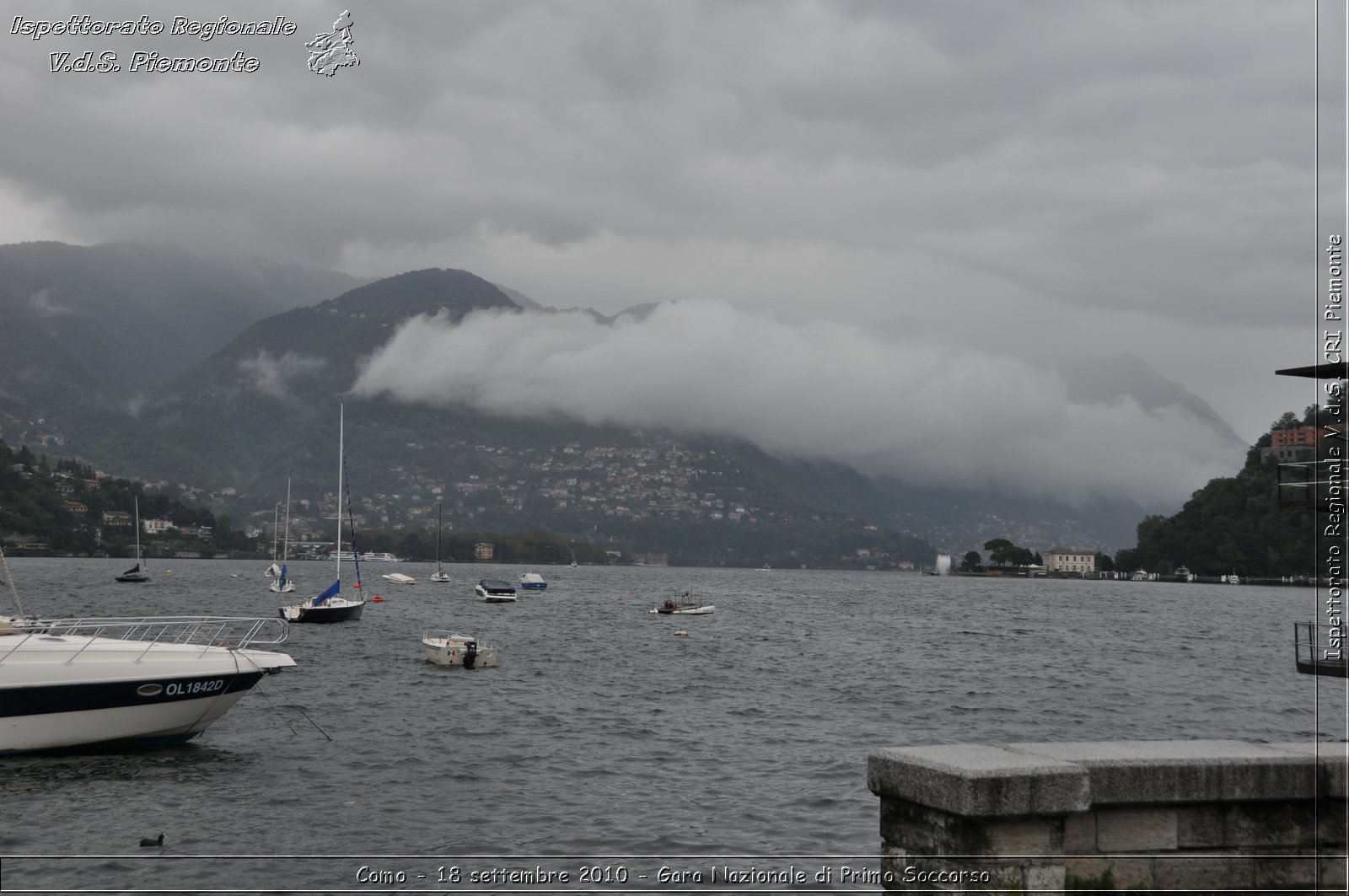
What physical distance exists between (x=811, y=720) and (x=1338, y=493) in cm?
1800

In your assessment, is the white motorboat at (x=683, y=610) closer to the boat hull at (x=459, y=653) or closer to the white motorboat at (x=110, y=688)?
the boat hull at (x=459, y=653)

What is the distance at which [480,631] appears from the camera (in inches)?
2403

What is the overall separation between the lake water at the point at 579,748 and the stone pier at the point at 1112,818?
89 cm

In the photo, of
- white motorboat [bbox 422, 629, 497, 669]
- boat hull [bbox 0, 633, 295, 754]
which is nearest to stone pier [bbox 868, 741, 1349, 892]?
Answer: boat hull [bbox 0, 633, 295, 754]

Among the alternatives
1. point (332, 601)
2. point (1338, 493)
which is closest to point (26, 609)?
point (332, 601)

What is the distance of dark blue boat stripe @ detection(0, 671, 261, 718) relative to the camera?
63.0 feet

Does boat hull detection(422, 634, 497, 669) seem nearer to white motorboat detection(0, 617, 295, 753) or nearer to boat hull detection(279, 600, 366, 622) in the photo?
white motorboat detection(0, 617, 295, 753)

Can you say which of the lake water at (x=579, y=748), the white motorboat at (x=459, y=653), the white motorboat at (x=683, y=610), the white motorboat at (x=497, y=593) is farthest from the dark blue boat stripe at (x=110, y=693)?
the white motorboat at (x=497, y=593)

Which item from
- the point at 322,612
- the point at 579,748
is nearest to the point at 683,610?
the point at 322,612

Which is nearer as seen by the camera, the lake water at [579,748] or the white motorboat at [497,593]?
the lake water at [579,748]

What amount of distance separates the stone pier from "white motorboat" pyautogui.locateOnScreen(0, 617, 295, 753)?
16763mm

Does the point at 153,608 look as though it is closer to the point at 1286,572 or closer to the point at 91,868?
the point at 91,868

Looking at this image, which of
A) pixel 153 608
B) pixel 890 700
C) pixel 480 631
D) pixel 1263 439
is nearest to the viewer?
pixel 890 700

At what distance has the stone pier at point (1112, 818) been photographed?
5.98 metres
